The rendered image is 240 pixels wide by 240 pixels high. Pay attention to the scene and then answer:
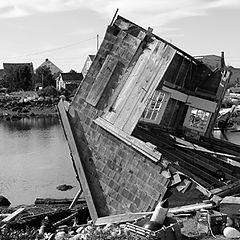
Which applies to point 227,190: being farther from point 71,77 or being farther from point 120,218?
point 71,77

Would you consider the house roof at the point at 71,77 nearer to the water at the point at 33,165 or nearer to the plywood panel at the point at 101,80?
the water at the point at 33,165

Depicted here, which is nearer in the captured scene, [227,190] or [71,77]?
[227,190]

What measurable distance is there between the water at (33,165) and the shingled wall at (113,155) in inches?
346

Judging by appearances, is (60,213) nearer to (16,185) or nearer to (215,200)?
(215,200)

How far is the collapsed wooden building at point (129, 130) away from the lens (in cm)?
1334

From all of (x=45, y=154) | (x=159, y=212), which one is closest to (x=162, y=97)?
(x=159, y=212)

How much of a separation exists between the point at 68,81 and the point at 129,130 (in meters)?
79.3

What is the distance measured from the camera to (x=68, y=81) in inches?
3634

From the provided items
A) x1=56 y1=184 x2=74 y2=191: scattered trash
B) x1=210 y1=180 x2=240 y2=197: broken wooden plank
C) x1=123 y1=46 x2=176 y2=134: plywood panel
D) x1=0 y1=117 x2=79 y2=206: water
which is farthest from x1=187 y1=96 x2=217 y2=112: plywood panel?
x1=56 y1=184 x2=74 y2=191: scattered trash

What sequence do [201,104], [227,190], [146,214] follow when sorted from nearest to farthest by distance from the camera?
[146,214], [227,190], [201,104]

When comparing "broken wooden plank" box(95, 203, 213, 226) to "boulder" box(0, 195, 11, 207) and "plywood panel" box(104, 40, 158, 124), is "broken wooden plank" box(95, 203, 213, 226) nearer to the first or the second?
"plywood panel" box(104, 40, 158, 124)

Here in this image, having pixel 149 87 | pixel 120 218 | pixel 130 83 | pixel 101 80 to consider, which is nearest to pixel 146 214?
pixel 120 218

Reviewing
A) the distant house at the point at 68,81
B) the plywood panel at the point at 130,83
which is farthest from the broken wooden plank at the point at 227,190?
the distant house at the point at 68,81

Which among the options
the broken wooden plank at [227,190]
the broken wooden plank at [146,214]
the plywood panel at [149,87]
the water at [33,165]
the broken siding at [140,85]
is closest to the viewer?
the broken wooden plank at [146,214]
